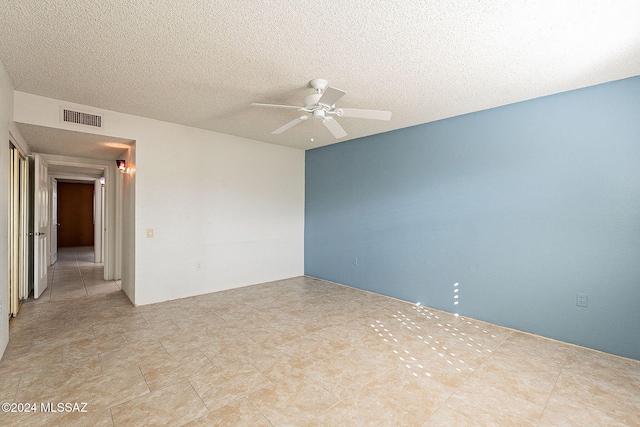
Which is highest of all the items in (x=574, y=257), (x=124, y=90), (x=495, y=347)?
(x=124, y=90)

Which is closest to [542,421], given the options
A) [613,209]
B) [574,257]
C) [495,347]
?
[495,347]

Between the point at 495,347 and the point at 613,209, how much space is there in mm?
1678

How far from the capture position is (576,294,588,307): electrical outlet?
2867mm

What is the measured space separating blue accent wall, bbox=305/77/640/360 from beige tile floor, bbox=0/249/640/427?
364mm

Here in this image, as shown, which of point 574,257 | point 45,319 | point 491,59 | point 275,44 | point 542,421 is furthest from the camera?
point 45,319

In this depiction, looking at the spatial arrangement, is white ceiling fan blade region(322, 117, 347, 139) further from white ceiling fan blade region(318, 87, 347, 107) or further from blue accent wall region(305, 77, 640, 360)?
blue accent wall region(305, 77, 640, 360)

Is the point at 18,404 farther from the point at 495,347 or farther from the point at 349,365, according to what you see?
the point at 495,347

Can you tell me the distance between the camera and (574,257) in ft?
9.62

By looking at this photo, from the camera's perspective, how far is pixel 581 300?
2.89 metres

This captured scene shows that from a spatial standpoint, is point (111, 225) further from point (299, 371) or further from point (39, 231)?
point (299, 371)

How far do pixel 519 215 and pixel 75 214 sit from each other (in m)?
12.8

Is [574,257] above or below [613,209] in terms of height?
below

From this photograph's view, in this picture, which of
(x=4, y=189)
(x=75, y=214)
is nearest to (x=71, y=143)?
(x=4, y=189)

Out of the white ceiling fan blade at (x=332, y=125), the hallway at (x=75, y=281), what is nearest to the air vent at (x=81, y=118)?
the hallway at (x=75, y=281)
